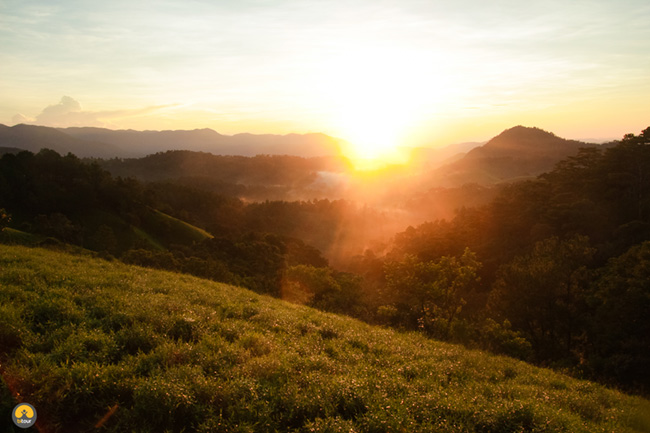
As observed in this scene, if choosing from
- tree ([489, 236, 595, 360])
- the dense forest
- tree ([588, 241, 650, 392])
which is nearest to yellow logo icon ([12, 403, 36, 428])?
the dense forest

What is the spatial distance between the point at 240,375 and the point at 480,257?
59250 mm

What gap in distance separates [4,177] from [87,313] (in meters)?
68.2

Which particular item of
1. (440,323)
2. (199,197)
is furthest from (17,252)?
(199,197)

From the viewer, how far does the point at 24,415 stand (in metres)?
5.24

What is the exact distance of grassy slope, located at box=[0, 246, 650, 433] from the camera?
18.4 feet

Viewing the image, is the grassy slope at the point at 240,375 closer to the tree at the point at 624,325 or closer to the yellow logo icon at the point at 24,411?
the yellow logo icon at the point at 24,411

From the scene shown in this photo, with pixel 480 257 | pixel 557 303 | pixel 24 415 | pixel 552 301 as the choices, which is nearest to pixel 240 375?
pixel 24 415

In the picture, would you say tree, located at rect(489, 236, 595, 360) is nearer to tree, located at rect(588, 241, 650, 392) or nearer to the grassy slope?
tree, located at rect(588, 241, 650, 392)

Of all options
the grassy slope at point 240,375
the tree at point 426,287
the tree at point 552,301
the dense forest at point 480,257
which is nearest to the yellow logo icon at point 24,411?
the grassy slope at point 240,375

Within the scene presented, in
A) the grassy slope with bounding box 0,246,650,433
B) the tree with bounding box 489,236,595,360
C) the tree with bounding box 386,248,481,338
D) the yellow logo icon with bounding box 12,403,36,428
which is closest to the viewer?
the yellow logo icon with bounding box 12,403,36,428

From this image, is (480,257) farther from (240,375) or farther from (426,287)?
(240,375)

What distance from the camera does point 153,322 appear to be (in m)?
8.55

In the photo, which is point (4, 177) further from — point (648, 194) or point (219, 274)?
point (648, 194)

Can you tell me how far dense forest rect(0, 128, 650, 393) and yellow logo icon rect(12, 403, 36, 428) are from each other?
1328 centimetres
